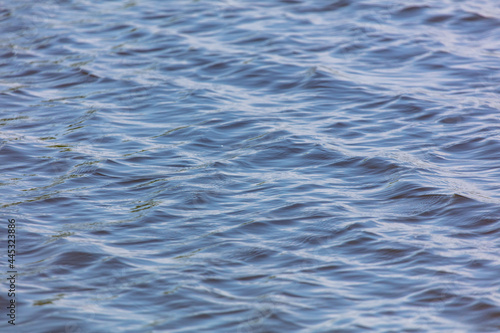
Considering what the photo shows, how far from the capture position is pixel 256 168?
639 centimetres

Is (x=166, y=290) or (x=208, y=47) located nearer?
(x=166, y=290)

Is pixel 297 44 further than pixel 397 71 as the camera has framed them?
Yes

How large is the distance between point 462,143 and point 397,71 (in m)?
2.07

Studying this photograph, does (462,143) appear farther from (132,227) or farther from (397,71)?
(132,227)

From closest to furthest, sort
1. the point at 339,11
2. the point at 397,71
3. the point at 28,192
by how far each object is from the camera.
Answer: the point at 28,192, the point at 397,71, the point at 339,11

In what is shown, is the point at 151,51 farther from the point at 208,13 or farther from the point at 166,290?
the point at 166,290

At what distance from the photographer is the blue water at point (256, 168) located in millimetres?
4445

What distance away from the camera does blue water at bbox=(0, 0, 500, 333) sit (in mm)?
4445

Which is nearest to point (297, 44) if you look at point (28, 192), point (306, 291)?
point (28, 192)

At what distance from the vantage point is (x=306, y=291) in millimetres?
4512

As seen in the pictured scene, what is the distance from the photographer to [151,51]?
9.45 meters

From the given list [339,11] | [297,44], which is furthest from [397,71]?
[339,11]

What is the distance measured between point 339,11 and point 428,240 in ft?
20.6

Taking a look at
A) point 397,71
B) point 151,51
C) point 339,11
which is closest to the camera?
point 397,71
